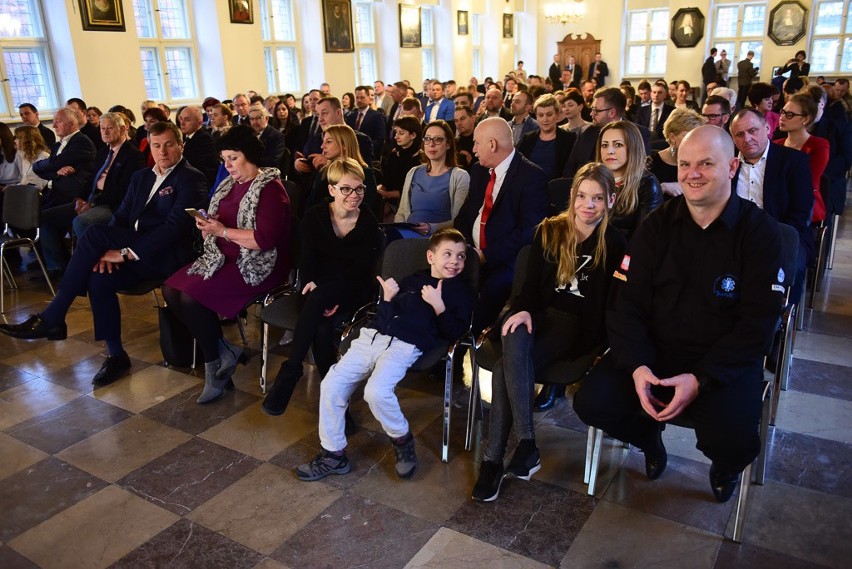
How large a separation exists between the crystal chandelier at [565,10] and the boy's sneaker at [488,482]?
18107 mm

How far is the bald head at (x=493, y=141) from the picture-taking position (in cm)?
339

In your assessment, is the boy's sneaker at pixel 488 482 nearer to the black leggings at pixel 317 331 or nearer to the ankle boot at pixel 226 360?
the black leggings at pixel 317 331

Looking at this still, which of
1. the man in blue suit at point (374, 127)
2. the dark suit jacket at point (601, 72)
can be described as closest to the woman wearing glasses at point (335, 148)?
the man in blue suit at point (374, 127)

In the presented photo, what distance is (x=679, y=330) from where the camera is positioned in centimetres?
229

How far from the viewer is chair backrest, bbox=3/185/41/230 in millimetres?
4926

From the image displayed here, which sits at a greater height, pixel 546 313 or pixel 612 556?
pixel 546 313

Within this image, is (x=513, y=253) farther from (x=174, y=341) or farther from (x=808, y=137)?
(x=808, y=137)

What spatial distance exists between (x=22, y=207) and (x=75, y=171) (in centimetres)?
75

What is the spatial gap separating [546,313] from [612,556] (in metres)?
0.96

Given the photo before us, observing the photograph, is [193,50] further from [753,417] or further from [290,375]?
[753,417]

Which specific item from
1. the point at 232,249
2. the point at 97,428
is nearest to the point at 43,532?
the point at 97,428

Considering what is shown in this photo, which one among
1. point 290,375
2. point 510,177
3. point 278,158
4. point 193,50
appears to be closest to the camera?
point 290,375

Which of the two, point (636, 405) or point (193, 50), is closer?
point (636, 405)

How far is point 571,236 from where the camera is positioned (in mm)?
2656
